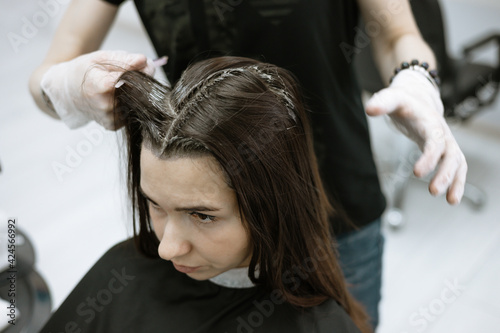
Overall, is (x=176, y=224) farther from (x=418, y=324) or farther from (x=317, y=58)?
(x=418, y=324)

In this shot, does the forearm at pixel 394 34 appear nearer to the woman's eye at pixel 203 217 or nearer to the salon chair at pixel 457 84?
the woman's eye at pixel 203 217

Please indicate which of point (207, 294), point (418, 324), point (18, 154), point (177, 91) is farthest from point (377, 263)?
point (18, 154)

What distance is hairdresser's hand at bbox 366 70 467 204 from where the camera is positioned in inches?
32.2

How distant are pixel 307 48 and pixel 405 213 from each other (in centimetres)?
181

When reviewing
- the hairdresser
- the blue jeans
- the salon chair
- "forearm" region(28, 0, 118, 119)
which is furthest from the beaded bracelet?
the salon chair

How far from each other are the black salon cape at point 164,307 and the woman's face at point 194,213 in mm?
184

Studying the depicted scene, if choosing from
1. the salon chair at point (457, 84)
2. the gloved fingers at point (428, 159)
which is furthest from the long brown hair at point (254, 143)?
the salon chair at point (457, 84)

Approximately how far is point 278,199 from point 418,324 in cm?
153

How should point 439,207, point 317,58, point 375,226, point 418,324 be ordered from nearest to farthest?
point 317,58, point 375,226, point 418,324, point 439,207

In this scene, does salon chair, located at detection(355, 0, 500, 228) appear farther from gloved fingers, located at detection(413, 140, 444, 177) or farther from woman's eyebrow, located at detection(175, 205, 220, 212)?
woman's eyebrow, located at detection(175, 205, 220, 212)

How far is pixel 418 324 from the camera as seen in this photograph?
2205 mm

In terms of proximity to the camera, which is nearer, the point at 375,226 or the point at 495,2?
the point at 375,226

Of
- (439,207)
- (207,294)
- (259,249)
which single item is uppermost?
(259,249)

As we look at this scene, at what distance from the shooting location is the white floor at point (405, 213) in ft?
7.52
